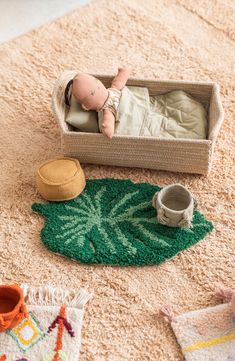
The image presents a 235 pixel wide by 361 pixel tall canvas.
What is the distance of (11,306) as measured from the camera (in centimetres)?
121

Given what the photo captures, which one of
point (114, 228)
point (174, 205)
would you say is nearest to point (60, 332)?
point (114, 228)

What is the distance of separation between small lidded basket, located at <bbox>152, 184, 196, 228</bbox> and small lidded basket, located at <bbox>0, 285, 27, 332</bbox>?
41 cm

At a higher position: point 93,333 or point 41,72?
point 41,72

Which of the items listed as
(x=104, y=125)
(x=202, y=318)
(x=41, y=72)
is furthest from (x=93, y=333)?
(x=41, y=72)

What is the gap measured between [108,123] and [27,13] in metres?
0.88

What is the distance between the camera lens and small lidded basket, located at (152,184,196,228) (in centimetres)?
131

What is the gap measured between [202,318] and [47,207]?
0.51 metres

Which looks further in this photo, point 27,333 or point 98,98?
point 98,98

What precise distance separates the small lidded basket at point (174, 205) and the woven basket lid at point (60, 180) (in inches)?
8.6

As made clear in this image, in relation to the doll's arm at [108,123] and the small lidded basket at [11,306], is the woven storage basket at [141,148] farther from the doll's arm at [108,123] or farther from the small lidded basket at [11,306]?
the small lidded basket at [11,306]

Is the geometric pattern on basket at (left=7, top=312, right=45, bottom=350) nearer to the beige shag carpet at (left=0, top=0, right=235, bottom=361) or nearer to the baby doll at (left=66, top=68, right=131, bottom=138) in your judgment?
the beige shag carpet at (left=0, top=0, right=235, bottom=361)

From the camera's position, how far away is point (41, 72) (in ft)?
5.98

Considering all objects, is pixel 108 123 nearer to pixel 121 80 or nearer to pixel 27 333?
pixel 121 80

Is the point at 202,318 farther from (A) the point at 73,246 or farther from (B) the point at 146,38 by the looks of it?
(B) the point at 146,38
